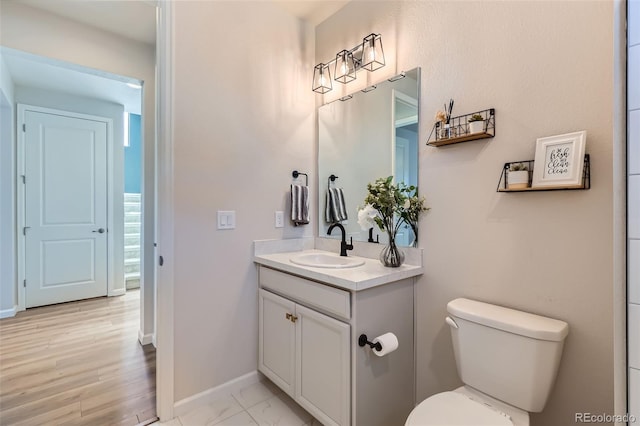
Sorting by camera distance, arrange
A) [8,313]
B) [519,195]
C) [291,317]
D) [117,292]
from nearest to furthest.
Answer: [519,195]
[291,317]
[8,313]
[117,292]

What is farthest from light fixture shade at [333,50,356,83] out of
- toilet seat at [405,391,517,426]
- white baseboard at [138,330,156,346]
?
white baseboard at [138,330,156,346]

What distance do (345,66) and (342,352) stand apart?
174 cm

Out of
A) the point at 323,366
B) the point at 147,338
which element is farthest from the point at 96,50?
the point at 323,366

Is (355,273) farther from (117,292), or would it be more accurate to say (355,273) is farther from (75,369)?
(117,292)

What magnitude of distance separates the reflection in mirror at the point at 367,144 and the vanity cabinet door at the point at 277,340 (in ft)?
2.15

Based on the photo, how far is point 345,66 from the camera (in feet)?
6.64

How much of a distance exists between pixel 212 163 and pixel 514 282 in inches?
67.9

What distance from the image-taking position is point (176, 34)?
172cm

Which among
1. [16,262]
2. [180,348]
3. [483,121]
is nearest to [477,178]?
[483,121]

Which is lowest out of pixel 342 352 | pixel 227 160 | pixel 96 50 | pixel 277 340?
pixel 277 340

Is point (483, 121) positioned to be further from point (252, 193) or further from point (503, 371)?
point (252, 193)

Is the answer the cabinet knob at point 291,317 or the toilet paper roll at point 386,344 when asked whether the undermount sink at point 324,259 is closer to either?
the cabinet knob at point 291,317

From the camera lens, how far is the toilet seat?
1.06 meters

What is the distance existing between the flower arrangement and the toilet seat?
0.75 m
